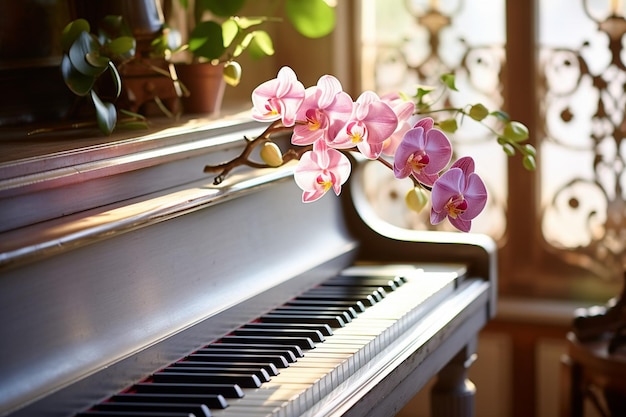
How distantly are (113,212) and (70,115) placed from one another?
0.56 m

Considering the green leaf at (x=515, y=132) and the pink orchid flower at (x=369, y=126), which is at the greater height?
the pink orchid flower at (x=369, y=126)

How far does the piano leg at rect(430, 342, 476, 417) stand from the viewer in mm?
2596

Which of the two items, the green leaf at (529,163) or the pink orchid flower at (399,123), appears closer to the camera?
the pink orchid flower at (399,123)

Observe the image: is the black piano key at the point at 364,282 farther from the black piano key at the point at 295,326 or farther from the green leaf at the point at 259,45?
the green leaf at the point at 259,45

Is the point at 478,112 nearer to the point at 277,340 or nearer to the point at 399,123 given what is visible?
the point at 399,123

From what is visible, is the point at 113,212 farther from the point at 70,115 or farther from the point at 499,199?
the point at 499,199

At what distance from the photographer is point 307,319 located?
1.93 meters

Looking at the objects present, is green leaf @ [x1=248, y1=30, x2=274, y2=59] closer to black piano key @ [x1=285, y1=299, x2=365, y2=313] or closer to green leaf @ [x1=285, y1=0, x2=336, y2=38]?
green leaf @ [x1=285, y1=0, x2=336, y2=38]

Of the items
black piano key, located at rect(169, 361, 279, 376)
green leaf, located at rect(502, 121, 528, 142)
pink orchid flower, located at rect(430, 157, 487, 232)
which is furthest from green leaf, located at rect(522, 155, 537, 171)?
black piano key, located at rect(169, 361, 279, 376)

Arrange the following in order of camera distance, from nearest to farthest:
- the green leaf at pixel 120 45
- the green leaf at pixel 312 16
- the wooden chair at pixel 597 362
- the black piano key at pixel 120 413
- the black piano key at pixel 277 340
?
1. the black piano key at pixel 120 413
2. the black piano key at pixel 277 340
3. the green leaf at pixel 120 45
4. the wooden chair at pixel 597 362
5. the green leaf at pixel 312 16

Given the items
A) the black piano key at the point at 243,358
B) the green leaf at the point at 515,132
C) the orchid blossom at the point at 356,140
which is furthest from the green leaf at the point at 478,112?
the black piano key at the point at 243,358

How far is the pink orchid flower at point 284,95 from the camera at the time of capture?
175 cm

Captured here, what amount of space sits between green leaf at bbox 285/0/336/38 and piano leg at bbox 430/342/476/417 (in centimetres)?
93

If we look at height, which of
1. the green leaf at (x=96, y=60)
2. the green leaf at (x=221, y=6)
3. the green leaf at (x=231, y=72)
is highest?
the green leaf at (x=221, y=6)
